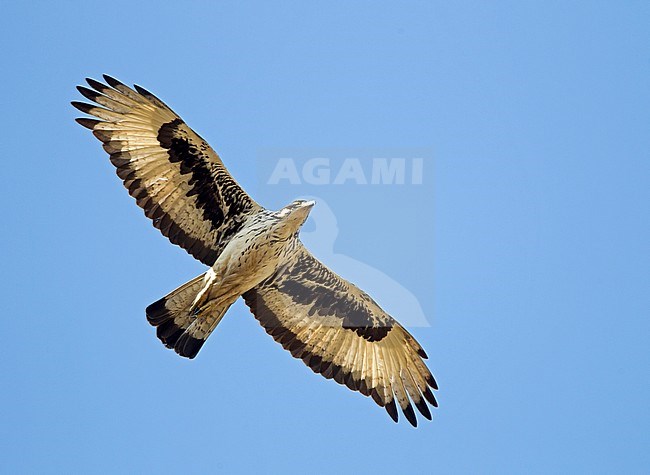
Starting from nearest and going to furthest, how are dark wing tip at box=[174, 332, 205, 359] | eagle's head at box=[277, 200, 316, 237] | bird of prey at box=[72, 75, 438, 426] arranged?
1. eagle's head at box=[277, 200, 316, 237]
2. bird of prey at box=[72, 75, 438, 426]
3. dark wing tip at box=[174, 332, 205, 359]

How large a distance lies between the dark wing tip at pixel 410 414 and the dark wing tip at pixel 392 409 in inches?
4.7

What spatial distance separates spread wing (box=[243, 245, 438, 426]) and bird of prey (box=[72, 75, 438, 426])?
2 centimetres

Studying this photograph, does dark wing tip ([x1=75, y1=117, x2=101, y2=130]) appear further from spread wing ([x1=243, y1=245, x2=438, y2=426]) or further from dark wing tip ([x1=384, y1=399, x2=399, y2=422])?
dark wing tip ([x1=384, y1=399, x2=399, y2=422])

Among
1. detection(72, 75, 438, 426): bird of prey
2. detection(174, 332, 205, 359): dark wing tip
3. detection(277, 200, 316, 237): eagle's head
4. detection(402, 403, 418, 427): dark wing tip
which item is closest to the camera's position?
detection(277, 200, 316, 237): eagle's head

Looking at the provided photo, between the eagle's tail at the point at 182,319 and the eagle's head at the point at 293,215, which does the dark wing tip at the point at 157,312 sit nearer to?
the eagle's tail at the point at 182,319

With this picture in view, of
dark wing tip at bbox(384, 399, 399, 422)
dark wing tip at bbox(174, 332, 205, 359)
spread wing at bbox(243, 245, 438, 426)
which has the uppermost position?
spread wing at bbox(243, 245, 438, 426)

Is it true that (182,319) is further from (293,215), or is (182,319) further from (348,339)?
(348,339)

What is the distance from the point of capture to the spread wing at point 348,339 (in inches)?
550

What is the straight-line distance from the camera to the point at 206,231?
531 inches

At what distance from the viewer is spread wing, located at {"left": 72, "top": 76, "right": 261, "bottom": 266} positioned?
13141mm

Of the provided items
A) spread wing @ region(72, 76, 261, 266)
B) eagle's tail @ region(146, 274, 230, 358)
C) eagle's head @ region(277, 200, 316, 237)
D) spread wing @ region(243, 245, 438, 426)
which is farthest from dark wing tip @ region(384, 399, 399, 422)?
spread wing @ region(72, 76, 261, 266)

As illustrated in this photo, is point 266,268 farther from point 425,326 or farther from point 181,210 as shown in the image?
point 425,326

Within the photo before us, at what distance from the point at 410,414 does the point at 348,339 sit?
49.3 inches

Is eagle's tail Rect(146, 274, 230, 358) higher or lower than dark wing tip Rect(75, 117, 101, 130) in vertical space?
lower
